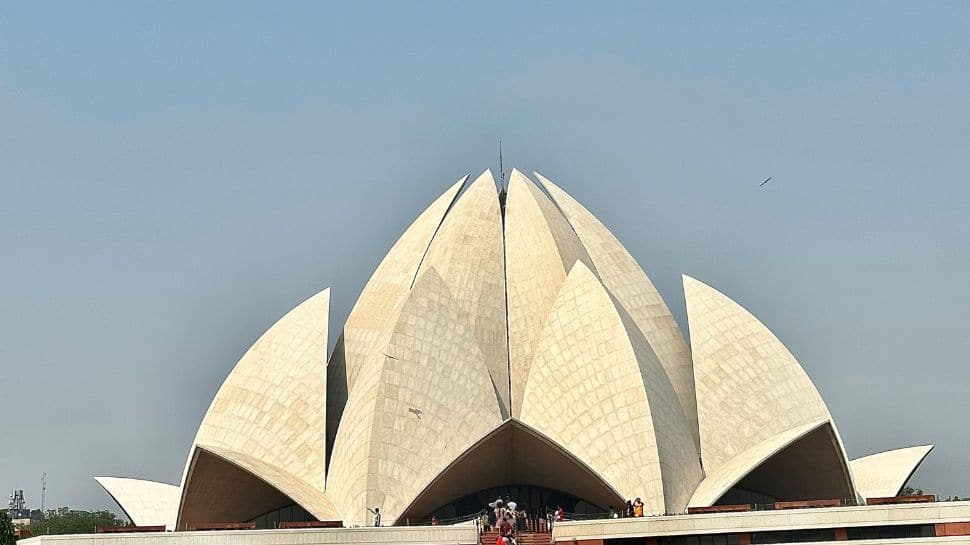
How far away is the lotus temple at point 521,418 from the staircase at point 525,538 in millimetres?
268

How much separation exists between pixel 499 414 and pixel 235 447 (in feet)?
27.9

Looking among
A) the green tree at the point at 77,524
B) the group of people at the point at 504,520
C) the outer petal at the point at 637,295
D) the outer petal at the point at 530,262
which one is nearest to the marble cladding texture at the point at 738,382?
the outer petal at the point at 637,295

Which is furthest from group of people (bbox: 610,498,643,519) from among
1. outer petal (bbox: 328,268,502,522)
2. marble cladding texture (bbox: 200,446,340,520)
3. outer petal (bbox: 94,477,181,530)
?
outer petal (bbox: 94,477,181,530)

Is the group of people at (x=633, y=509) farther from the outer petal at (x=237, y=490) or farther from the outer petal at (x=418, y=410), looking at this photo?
the outer petal at (x=237, y=490)

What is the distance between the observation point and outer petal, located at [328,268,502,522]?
116ft

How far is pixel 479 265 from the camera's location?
43.4 m

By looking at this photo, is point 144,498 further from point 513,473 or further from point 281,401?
point 513,473

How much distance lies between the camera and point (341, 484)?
36594 millimetres

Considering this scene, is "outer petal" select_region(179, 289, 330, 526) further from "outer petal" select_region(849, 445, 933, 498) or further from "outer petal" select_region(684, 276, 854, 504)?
"outer petal" select_region(849, 445, 933, 498)

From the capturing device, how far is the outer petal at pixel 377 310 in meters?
41.8

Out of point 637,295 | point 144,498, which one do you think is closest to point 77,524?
point 144,498

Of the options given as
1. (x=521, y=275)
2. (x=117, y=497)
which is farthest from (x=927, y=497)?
(x=117, y=497)

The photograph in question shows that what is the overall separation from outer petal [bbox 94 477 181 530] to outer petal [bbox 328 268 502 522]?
10.3 meters

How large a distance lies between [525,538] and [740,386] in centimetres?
972
